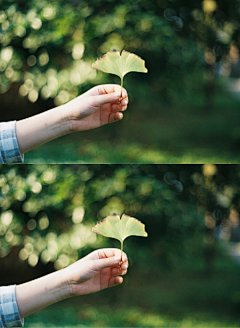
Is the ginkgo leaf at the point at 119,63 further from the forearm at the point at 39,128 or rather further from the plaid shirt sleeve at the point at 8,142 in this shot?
the plaid shirt sleeve at the point at 8,142

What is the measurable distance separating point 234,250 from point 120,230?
1.11 feet

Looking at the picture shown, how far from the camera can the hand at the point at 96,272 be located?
29.1 inches

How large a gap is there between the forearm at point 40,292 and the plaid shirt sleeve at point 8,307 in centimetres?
1

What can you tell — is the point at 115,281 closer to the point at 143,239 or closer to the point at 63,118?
the point at 143,239

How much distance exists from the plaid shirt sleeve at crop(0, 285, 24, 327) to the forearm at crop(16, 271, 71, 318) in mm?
11

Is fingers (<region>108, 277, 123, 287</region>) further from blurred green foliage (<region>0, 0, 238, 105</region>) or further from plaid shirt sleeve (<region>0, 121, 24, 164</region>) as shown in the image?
blurred green foliage (<region>0, 0, 238, 105</region>)

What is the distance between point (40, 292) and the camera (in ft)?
2.49

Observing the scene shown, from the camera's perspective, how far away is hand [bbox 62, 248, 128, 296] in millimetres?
739

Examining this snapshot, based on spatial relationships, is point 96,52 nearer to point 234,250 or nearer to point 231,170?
point 231,170

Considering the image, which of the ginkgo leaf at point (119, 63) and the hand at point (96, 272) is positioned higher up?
the ginkgo leaf at point (119, 63)

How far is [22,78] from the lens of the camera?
0.89 metres

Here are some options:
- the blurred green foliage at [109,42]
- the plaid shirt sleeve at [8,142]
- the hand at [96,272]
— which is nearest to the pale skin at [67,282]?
the hand at [96,272]

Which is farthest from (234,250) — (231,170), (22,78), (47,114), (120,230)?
(22,78)

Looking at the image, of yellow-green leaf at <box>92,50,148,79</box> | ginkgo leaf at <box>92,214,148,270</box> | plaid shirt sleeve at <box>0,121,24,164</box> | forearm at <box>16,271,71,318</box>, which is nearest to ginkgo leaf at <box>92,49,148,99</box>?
yellow-green leaf at <box>92,50,148,79</box>
